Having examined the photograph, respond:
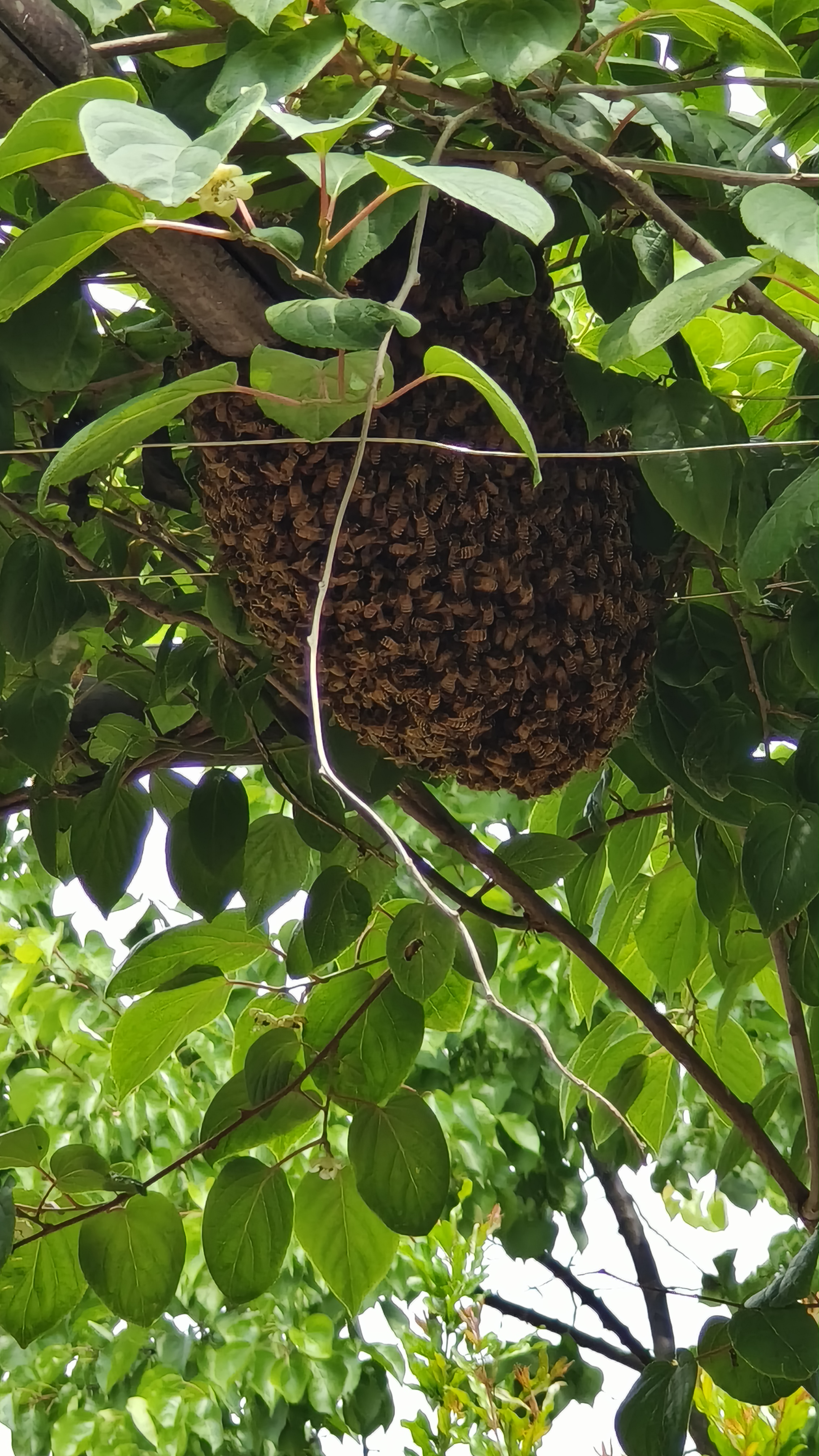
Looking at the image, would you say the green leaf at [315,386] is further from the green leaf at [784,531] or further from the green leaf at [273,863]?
the green leaf at [273,863]

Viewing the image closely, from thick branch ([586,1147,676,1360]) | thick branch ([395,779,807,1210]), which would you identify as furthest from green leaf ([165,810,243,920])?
thick branch ([586,1147,676,1360])

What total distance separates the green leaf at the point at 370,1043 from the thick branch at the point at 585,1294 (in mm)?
1338

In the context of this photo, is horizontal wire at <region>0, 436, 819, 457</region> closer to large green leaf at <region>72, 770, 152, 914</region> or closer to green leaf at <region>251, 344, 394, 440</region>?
green leaf at <region>251, 344, 394, 440</region>

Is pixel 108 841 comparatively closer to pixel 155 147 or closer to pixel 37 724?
pixel 37 724

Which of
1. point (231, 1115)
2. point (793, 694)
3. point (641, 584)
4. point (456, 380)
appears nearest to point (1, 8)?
point (456, 380)

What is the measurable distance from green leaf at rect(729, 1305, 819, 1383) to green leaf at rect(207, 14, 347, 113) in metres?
0.57

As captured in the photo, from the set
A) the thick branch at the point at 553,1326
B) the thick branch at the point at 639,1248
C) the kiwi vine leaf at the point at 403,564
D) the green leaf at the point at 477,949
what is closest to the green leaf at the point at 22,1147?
the kiwi vine leaf at the point at 403,564

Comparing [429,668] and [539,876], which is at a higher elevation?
[429,668]

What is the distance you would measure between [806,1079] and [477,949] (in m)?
0.19

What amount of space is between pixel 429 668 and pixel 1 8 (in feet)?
0.84

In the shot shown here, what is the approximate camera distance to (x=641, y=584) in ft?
1.75

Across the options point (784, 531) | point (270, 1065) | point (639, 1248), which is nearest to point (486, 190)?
point (784, 531)

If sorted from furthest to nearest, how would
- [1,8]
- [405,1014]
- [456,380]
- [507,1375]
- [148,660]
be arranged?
[507,1375] → [148,660] → [405,1014] → [456,380] → [1,8]

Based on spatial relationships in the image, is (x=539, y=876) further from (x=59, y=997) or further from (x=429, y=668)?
(x=59, y=997)
